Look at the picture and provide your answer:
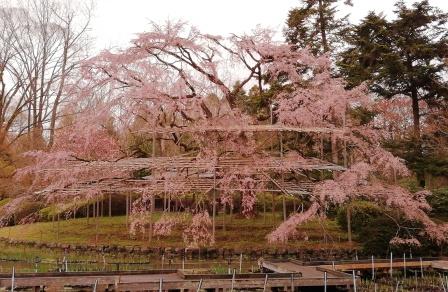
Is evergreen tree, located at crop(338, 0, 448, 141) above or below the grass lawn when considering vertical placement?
above

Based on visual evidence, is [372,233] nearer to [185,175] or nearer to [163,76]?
[185,175]

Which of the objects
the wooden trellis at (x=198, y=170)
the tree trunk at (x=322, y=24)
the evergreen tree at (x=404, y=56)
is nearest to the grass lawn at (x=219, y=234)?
the wooden trellis at (x=198, y=170)

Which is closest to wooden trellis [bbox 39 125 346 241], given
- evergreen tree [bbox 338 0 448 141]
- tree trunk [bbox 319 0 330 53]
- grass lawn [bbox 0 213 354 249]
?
grass lawn [bbox 0 213 354 249]

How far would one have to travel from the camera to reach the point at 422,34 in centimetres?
2252

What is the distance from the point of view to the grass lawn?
19484 mm

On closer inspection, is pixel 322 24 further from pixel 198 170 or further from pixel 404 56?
pixel 198 170

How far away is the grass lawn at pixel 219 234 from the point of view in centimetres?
1948

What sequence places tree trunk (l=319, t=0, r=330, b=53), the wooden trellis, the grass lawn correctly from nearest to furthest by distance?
the wooden trellis < the grass lawn < tree trunk (l=319, t=0, r=330, b=53)

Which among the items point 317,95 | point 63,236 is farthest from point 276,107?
point 63,236

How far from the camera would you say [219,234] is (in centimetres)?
2069

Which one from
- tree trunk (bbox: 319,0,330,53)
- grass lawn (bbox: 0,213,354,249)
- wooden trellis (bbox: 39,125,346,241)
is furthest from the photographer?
tree trunk (bbox: 319,0,330,53)

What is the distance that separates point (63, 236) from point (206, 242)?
805 centimetres

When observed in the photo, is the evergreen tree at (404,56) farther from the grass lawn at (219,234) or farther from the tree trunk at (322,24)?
the grass lawn at (219,234)

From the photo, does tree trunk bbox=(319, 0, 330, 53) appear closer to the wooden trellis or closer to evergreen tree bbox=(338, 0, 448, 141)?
evergreen tree bbox=(338, 0, 448, 141)
